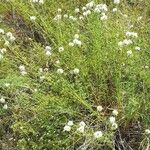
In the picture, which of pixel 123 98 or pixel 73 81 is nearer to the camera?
pixel 123 98

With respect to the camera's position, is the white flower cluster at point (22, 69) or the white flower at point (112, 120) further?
the white flower cluster at point (22, 69)

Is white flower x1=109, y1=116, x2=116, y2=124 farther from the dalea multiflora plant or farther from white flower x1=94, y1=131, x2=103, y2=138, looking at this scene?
white flower x1=94, y1=131, x2=103, y2=138

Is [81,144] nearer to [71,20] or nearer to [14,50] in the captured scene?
[14,50]

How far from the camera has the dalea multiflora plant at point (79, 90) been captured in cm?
356

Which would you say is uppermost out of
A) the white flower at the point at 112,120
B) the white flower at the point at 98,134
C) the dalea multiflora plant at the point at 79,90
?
the dalea multiflora plant at the point at 79,90

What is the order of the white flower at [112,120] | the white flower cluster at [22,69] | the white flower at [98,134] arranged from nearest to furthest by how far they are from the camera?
the white flower at [98,134]
the white flower at [112,120]
the white flower cluster at [22,69]

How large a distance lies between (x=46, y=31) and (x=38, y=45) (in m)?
0.22

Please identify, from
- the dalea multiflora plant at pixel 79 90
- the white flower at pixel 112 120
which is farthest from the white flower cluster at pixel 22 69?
the white flower at pixel 112 120

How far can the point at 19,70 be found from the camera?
402cm

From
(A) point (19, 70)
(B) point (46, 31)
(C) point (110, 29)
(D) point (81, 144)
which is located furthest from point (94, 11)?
(D) point (81, 144)

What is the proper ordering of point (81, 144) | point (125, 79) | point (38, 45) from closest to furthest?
point (81, 144)
point (125, 79)
point (38, 45)

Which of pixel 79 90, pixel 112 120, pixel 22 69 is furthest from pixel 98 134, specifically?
pixel 22 69

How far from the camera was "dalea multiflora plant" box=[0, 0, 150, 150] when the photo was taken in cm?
356

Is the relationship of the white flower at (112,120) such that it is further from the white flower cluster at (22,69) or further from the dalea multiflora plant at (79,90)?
the white flower cluster at (22,69)
